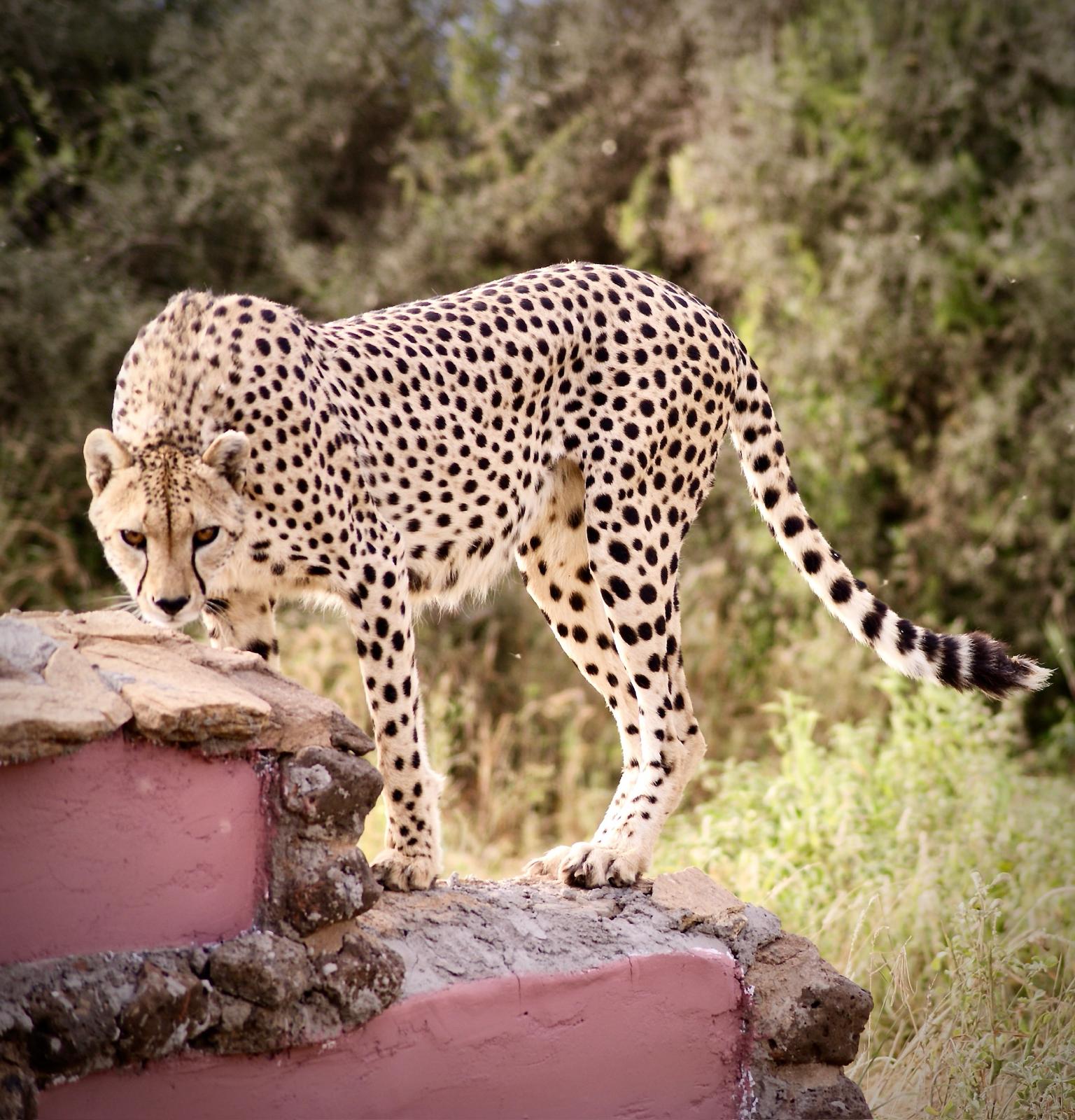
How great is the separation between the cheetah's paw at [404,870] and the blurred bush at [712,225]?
4.17 metres

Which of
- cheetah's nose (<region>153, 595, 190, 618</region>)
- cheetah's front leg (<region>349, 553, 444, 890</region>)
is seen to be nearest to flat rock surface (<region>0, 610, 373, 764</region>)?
cheetah's nose (<region>153, 595, 190, 618</region>)

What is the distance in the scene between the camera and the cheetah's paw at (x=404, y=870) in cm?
355

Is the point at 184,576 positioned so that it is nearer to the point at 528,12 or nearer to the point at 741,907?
the point at 741,907

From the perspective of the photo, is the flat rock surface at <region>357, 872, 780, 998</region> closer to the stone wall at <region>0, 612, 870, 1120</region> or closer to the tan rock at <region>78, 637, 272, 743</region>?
the stone wall at <region>0, 612, 870, 1120</region>

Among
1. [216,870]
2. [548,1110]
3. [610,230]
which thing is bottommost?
[548,1110]

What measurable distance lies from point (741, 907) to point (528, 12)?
7547 mm

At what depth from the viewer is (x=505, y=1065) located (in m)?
3.09

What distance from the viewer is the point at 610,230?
9453 mm

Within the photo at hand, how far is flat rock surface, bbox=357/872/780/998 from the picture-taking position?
3.16 meters

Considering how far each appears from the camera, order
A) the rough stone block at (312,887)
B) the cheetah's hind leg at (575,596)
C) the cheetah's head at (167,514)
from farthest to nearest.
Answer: the cheetah's hind leg at (575,596) → the cheetah's head at (167,514) → the rough stone block at (312,887)

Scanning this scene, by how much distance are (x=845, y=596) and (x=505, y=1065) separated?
1.83 m

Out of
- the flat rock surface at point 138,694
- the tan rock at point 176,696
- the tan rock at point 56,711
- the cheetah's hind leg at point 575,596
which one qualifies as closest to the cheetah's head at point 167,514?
the flat rock surface at point 138,694

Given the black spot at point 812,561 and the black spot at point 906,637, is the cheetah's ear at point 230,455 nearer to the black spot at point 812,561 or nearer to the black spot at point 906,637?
the black spot at point 812,561

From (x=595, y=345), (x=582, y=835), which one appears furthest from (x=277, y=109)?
(x=595, y=345)
